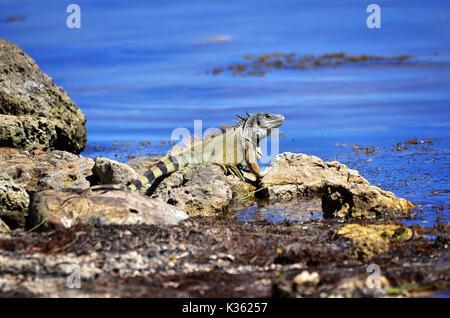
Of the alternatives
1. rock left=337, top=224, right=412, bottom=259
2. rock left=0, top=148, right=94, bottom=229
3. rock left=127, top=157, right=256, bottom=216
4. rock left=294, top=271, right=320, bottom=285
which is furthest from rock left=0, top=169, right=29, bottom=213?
rock left=294, top=271, right=320, bottom=285

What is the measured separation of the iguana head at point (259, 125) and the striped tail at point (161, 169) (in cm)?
185

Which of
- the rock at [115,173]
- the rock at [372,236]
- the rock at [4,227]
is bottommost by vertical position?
the rock at [372,236]

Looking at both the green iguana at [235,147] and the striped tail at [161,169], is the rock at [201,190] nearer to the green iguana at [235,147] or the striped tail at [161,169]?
the striped tail at [161,169]

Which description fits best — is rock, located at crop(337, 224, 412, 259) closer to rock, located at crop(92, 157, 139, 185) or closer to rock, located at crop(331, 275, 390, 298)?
rock, located at crop(331, 275, 390, 298)

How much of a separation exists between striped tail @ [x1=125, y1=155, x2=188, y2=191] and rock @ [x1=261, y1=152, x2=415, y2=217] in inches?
83.6

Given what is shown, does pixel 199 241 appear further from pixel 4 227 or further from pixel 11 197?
pixel 11 197

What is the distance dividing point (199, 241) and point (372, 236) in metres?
2.40

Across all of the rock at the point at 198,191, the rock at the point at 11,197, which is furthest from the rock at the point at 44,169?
the rock at the point at 198,191

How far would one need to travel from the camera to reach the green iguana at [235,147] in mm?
13305

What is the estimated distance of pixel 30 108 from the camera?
1519 cm

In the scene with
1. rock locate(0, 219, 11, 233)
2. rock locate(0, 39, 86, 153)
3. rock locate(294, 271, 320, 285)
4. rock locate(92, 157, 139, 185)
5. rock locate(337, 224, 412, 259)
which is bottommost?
rock locate(294, 271, 320, 285)

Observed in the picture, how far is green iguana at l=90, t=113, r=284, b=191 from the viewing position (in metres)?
13.3
